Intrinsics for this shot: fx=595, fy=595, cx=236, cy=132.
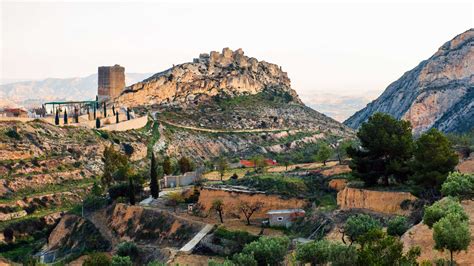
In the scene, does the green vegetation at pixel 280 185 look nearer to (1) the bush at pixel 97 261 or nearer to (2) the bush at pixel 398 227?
(2) the bush at pixel 398 227

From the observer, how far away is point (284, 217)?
1651 inches

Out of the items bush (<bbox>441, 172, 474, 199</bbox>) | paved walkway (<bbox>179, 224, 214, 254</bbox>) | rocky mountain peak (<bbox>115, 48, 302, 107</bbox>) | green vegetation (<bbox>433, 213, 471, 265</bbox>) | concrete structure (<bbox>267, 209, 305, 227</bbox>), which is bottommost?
paved walkway (<bbox>179, 224, 214, 254</bbox>)

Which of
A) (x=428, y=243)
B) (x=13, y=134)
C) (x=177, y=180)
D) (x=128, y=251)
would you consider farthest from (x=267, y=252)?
(x=13, y=134)

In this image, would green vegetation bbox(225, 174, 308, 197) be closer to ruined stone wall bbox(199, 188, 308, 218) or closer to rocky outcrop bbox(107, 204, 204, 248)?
ruined stone wall bbox(199, 188, 308, 218)

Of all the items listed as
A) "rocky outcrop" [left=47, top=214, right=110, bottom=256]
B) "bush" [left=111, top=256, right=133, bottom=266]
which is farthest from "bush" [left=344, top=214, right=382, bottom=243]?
"rocky outcrop" [left=47, top=214, right=110, bottom=256]

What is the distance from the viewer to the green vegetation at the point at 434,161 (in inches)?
1419

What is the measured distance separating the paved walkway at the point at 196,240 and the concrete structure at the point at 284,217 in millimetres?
4399

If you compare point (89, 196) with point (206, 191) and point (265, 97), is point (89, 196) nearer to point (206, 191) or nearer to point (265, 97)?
point (206, 191)

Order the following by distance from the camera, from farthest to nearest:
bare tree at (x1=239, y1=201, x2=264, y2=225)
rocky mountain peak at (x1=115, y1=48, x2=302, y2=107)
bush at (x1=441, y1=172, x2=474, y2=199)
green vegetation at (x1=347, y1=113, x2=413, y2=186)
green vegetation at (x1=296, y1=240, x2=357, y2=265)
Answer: rocky mountain peak at (x1=115, y1=48, x2=302, y2=107)
bare tree at (x1=239, y1=201, x2=264, y2=225)
green vegetation at (x1=347, y1=113, x2=413, y2=186)
bush at (x1=441, y1=172, x2=474, y2=199)
green vegetation at (x1=296, y1=240, x2=357, y2=265)

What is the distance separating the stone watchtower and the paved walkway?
8045 cm

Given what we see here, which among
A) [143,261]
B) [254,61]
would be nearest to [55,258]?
[143,261]

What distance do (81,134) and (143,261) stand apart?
4197 cm

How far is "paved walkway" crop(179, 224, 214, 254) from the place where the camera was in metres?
39.2

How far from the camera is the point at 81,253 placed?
46188 millimetres
